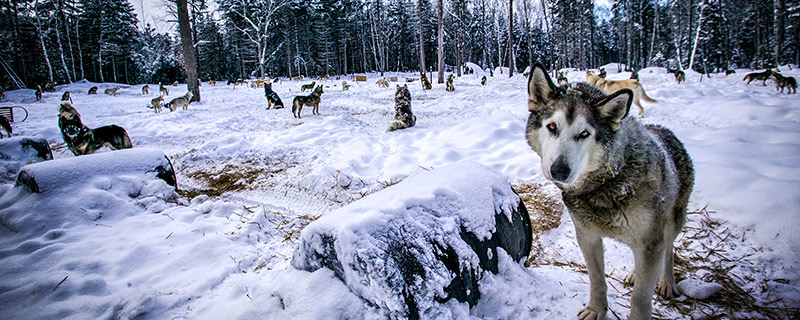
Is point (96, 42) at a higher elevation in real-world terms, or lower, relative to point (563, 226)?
higher

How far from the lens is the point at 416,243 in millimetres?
1689

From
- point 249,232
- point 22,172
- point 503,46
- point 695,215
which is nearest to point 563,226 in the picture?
point 695,215

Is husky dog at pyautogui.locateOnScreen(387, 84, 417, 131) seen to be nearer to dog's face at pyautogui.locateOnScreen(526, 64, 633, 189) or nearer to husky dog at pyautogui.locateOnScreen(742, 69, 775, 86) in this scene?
dog's face at pyautogui.locateOnScreen(526, 64, 633, 189)

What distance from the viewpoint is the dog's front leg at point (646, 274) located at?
169cm

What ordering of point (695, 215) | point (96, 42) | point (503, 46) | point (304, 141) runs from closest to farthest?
point (695, 215) < point (304, 141) < point (96, 42) < point (503, 46)

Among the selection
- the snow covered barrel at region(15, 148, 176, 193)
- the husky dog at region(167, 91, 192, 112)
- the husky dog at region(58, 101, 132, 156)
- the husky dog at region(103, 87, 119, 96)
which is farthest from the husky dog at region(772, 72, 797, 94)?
the husky dog at region(103, 87, 119, 96)

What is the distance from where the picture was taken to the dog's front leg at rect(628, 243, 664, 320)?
1.69 meters

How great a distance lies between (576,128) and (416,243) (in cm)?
108

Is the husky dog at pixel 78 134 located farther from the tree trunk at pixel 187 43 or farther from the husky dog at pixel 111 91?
the husky dog at pixel 111 91

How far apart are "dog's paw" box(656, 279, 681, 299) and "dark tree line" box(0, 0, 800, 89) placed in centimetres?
2082

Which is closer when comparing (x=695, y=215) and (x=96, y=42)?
(x=695, y=215)

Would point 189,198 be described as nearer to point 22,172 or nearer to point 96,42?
point 22,172

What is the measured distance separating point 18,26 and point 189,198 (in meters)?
43.2

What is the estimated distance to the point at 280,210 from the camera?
4094 millimetres
